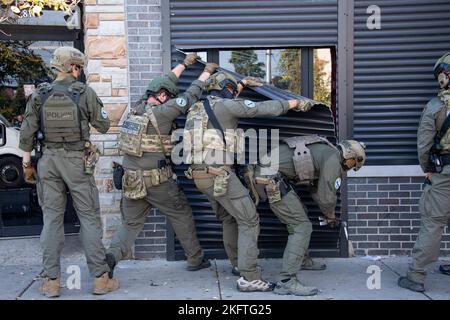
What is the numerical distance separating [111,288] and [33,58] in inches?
117

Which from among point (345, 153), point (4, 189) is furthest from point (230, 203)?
point (4, 189)

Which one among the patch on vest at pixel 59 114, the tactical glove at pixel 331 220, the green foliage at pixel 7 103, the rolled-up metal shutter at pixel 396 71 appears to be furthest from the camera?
the green foliage at pixel 7 103

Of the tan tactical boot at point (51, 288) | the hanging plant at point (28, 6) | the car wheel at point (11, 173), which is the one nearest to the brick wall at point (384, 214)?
the tan tactical boot at point (51, 288)

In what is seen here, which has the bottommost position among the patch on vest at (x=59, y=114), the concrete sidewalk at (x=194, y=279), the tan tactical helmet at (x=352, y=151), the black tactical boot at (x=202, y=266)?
the concrete sidewalk at (x=194, y=279)

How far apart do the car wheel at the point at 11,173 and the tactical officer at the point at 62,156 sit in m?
1.78

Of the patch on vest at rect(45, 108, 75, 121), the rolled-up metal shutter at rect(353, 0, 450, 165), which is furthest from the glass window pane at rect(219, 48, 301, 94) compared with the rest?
the patch on vest at rect(45, 108, 75, 121)

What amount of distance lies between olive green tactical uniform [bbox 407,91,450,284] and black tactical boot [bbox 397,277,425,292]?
1.4 inches

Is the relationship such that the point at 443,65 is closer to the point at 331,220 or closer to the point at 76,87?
the point at 331,220

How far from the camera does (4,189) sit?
6.44 m

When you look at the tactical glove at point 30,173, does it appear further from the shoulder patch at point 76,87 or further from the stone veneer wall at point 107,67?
the stone veneer wall at point 107,67

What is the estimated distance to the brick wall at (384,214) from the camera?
19.1 ft

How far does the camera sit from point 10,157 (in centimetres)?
641
